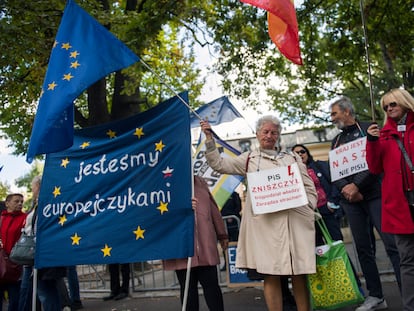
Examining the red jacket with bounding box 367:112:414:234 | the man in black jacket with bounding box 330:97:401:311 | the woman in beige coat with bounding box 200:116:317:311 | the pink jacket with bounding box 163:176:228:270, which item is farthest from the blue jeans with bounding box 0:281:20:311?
the red jacket with bounding box 367:112:414:234

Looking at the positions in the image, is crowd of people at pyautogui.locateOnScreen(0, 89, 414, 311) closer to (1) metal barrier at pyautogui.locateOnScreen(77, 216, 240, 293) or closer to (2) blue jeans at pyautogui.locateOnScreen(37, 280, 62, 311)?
(2) blue jeans at pyautogui.locateOnScreen(37, 280, 62, 311)

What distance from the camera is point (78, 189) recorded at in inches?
179

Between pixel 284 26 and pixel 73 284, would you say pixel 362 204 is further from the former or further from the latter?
pixel 73 284

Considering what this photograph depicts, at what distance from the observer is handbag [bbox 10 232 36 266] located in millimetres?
4902

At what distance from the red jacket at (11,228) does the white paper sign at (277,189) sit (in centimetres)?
322

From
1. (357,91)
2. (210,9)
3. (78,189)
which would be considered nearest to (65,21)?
(78,189)

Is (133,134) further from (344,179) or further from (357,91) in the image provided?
(357,91)

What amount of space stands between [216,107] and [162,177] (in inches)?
165

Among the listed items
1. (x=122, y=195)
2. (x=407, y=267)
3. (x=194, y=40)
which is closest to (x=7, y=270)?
(x=122, y=195)

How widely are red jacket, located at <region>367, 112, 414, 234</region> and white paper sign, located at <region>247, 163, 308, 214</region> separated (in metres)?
0.63

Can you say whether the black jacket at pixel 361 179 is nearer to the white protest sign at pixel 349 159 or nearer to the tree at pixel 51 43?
the white protest sign at pixel 349 159

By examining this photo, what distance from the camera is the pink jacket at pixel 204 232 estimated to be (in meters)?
4.26

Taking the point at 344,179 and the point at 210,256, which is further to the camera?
the point at 344,179

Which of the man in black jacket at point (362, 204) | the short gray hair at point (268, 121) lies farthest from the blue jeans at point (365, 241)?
the short gray hair at point (268, 121)
